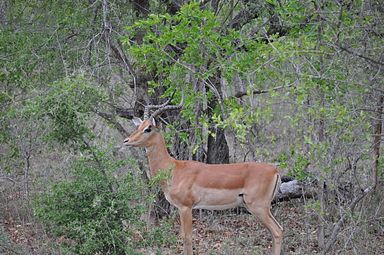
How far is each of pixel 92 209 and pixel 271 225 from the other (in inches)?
91.7

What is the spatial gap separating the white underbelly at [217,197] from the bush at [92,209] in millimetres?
1506

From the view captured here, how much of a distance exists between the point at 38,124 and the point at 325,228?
3756 millimetres

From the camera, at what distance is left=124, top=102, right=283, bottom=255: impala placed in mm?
8359

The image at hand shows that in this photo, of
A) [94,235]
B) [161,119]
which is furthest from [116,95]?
[94,235]

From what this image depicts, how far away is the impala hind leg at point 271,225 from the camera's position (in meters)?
8.31

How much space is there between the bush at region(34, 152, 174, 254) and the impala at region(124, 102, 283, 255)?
1.36 m

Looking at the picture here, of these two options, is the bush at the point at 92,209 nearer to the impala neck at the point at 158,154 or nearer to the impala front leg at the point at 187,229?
the impala front leg at the point at 187,229

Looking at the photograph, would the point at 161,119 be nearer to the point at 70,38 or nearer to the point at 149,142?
the point at 149,142

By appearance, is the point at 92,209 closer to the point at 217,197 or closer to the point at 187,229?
the point at 187,229

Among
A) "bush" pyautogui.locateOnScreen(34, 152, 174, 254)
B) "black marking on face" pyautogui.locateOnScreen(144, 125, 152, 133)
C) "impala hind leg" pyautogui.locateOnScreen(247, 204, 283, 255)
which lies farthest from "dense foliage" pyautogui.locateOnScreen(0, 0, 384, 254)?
"impala hind leg" pyautogui.locateOnScreen(247, 204, 283, 255)

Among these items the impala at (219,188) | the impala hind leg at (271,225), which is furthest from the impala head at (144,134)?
the impala hind leg at (271,225)

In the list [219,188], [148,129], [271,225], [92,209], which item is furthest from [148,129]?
[92,209]

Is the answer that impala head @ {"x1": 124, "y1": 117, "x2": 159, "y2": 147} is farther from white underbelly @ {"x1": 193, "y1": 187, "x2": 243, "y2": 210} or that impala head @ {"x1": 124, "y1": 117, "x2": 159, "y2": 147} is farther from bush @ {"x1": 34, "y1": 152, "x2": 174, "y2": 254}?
bush @ {"x1": 34, "y1": 152, "x2": 174, "y2": 254}

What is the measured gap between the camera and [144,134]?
8.62 meters
